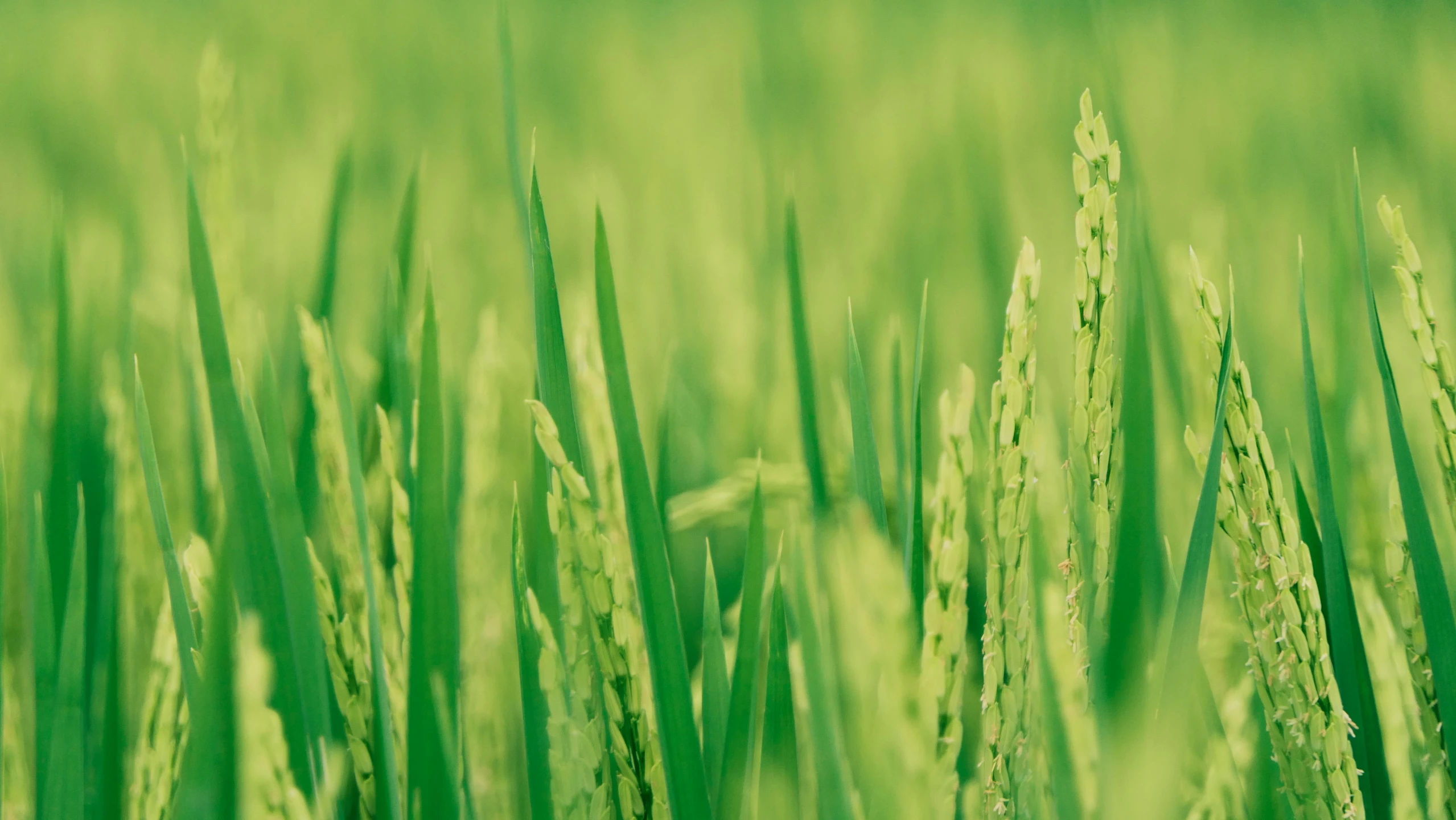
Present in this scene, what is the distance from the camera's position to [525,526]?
426 mm

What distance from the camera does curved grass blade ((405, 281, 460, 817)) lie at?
10.6 inches

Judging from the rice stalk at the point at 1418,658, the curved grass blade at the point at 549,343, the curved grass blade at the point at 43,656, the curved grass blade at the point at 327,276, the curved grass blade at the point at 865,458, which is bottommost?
the rice stalk at the point at 1418,658

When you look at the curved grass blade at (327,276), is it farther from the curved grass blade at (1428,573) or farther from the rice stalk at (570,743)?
the curved grass blade at (1428,573)

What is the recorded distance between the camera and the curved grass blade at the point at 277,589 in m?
0.28

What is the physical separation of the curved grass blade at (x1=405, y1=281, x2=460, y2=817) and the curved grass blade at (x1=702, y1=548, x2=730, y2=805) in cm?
8

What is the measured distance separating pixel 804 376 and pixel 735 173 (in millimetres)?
744

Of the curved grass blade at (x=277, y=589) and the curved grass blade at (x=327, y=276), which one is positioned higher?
the curved grass blade at (x=327, y=276)

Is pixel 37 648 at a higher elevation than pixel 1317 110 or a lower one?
lower

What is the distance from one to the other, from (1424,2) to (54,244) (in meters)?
1.74

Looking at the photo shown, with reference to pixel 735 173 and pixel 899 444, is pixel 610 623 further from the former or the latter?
pixel 735 173

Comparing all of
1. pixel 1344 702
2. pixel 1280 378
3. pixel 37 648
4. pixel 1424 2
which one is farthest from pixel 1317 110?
pixel 37 648

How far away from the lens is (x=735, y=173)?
1.09 meters

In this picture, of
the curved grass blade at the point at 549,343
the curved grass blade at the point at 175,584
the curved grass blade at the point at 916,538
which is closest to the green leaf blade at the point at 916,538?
the curved grass blade at the point at 916,538

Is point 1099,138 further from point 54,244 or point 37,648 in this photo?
point 54,244
